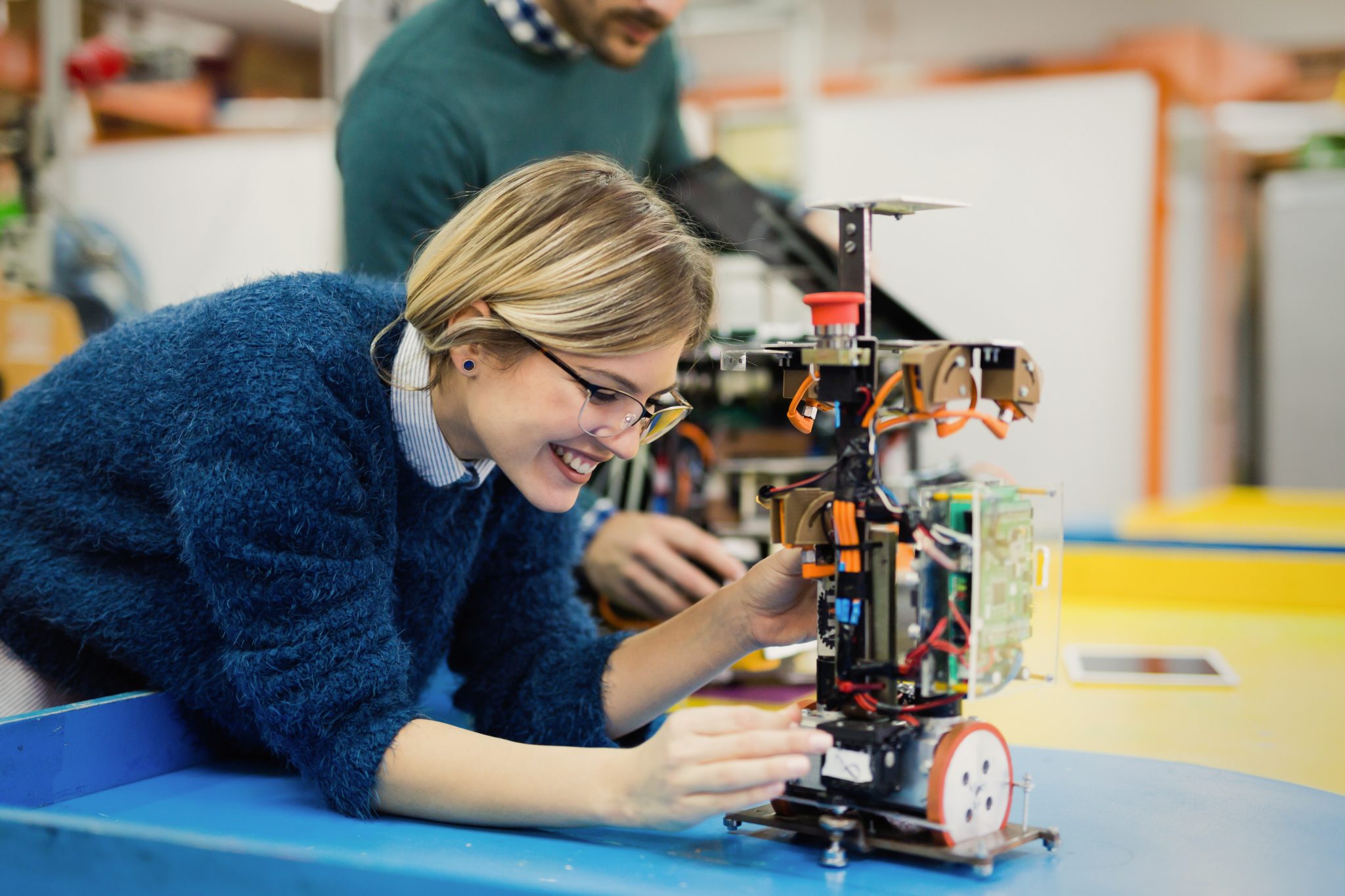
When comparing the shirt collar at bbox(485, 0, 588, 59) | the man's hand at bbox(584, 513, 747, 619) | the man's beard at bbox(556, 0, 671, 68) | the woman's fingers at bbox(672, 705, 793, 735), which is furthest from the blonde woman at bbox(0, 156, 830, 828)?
the shirt collar at bbox(485, 0, 588, 59)

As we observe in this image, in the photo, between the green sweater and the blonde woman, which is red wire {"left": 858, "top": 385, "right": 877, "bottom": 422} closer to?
the blonde woman

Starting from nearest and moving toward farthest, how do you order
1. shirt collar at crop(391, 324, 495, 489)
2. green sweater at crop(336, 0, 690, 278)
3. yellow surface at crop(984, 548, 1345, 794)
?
shirt collar at crop(391, 324, 495, 489), yellow surface at crop(984, 548, 1345, 794), green sweater at crop(336, 0, 690, 278)

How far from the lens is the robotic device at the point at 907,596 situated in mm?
800

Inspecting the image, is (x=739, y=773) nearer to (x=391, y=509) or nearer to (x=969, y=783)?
(x=969, y=783)

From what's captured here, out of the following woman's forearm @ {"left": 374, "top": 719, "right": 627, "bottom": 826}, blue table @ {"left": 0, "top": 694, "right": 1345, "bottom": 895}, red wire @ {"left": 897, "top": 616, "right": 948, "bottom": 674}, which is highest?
red wire @ {"left": 897, "top": 616, "right": 948, "bottom": 674}

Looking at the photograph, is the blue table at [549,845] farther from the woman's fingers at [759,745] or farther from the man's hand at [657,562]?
the man's hand at [657,562]

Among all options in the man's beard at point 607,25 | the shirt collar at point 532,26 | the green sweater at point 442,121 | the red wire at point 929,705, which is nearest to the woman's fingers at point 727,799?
the red wire at point 929,705

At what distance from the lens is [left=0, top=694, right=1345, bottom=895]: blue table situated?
78 cm

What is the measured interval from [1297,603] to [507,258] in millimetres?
2052

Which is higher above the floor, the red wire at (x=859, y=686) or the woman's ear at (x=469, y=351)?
the woman's ear at (x=469, y=351)

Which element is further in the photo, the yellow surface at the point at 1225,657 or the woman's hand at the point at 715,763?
the yellow surface at the point at 1225,657

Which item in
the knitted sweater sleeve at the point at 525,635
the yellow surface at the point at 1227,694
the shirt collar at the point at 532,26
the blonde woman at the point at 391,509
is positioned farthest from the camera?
the shirt collar at the point at 532,26

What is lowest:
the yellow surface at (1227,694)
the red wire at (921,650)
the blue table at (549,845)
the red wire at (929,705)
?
the yellow surface at (1227,694)

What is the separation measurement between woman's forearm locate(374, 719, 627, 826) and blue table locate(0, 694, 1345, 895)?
2 cm
